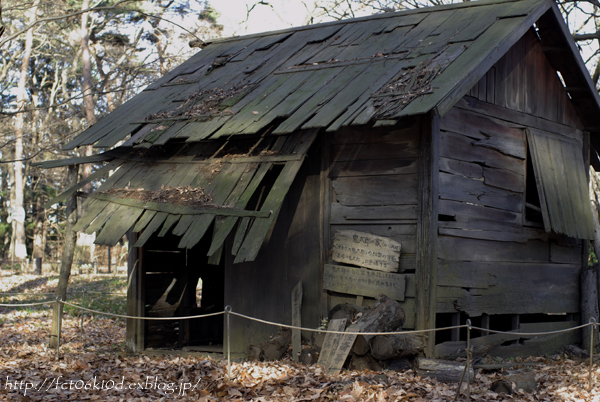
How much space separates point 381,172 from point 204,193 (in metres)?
2.60

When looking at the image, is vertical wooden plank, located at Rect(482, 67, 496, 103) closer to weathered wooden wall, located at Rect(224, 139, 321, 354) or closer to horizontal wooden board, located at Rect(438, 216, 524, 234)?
horizontal wooden board, located at Rect(438, 216, 524, 234)

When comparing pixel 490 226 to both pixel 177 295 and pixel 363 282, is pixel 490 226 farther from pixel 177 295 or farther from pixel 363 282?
pixel 177 295

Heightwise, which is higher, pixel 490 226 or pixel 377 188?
pixel 377 188

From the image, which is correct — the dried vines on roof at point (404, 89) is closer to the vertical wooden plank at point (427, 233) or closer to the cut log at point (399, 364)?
the vertical wooden plank at point (427, 233)

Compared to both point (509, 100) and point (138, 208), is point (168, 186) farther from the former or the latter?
point (509, 100)

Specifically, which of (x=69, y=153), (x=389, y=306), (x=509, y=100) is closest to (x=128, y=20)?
(x=69, y=153)

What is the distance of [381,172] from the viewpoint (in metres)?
8.64

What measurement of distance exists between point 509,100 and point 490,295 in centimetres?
327

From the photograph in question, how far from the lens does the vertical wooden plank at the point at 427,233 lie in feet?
26.9

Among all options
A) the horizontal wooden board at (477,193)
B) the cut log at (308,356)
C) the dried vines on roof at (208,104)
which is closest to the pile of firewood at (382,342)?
the cut log at (308,356)

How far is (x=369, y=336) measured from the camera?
7.61 meters

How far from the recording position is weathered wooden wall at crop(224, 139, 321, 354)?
8906 millimetres

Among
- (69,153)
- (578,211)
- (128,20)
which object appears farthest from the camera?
(69,153)

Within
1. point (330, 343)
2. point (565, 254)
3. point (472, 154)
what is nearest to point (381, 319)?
point (330, 343)
